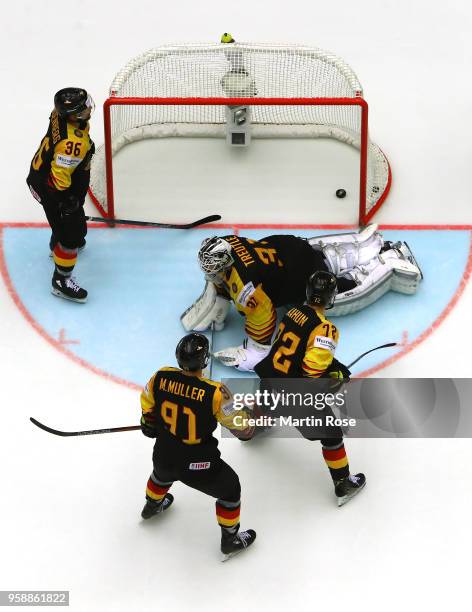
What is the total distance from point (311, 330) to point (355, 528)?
951 mm

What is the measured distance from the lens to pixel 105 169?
8.30 m

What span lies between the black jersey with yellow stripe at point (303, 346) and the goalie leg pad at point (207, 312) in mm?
835

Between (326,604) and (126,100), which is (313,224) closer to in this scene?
(126,100)

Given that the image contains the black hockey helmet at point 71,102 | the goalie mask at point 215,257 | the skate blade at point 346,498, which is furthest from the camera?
the black hockey helmet at point 71,102

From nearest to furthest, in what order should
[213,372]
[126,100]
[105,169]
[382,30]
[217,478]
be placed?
[217,478] < [213,372] < [126,100] < [105,169] < [382,30]

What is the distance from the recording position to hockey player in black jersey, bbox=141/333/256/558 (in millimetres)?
5969

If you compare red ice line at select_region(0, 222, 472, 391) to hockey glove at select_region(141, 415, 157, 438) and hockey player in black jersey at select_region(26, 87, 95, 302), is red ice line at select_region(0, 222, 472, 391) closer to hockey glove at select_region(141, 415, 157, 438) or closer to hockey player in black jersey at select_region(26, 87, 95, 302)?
hockey player in black jersey at select_region(26, 87, 95, 302)

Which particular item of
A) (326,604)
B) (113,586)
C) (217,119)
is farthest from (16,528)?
(217,119)

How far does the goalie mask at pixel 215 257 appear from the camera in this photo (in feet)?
22.9

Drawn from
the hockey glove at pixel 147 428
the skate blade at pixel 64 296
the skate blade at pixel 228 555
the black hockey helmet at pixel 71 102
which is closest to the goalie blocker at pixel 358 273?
the skate blade at pixel 64 296

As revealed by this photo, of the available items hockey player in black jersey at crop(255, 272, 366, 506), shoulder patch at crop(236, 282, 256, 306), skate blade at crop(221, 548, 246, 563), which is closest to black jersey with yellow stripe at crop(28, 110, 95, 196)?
shoulder patch at crop(236, 282, 256, 306)

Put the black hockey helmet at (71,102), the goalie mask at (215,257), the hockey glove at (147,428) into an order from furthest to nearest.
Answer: the black hockey helmet at (71,102) → the goalie mask at (215,257) → the hockey glove at (147,428)

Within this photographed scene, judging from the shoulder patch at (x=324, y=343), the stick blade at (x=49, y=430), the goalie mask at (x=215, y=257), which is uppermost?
the goalie mask at (x=215, y=257)

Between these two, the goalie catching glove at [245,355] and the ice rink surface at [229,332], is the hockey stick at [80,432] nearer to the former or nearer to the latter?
the ice rink surface at [229,332]
